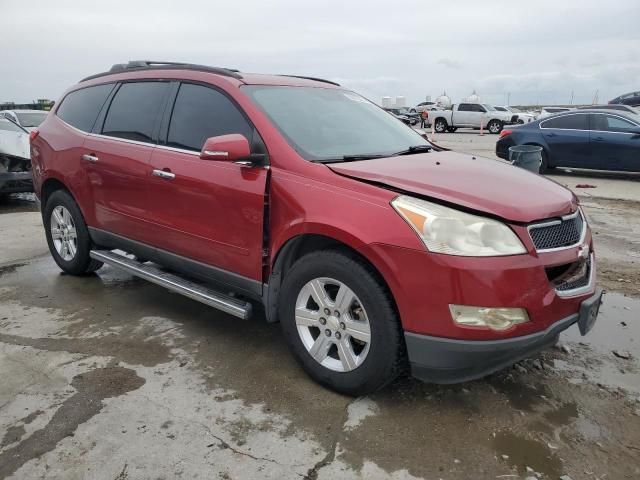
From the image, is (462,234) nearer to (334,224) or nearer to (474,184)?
(474,184)

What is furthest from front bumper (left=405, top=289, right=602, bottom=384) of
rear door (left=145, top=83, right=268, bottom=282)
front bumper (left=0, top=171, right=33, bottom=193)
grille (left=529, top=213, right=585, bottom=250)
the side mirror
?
front bumper (left=0, top=171, right=33, bottom=193)

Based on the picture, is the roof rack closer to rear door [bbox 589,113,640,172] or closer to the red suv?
the red suv

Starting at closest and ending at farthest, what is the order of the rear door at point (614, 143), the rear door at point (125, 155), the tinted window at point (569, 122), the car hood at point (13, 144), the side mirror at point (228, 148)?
the side mirror at point (228, 148) < the rear door at point (125, 155) < the car hood at point (13, 144) < the rear door at point (614, 143) < the tinted window at point (569, 122)

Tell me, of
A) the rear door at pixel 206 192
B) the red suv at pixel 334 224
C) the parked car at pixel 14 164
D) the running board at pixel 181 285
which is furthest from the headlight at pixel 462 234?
the parked car at pixel 14 164

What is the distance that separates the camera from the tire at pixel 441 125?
1195 inches

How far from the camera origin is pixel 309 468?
240 centimetres

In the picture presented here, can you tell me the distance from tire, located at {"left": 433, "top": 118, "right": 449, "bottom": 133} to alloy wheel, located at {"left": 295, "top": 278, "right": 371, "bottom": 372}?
2901cm

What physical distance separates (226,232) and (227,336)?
0.83m

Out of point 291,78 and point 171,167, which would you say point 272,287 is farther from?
point 291,78

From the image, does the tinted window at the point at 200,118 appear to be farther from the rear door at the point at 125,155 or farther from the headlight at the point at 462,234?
the headlight at the point at 462,234

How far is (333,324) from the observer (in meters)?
2.91

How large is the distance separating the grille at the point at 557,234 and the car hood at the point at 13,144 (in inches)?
354

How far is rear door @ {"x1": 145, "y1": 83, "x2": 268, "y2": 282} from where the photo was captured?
128 inches

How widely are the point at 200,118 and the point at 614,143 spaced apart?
10.1 m
